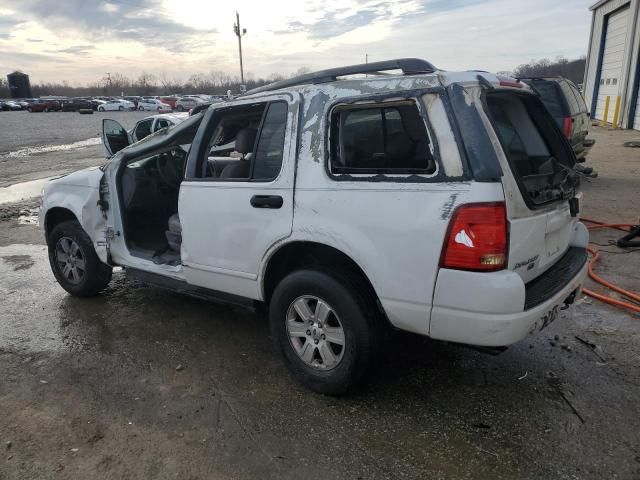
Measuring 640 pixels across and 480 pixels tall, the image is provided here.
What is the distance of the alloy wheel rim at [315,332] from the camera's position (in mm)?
3045

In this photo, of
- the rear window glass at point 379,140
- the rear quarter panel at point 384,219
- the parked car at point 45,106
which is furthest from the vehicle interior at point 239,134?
the parked car at point 45,106

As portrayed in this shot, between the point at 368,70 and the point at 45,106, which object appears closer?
the point at 368,70

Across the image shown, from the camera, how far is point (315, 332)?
123 inches

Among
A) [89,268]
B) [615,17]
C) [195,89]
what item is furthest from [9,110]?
[89,268]

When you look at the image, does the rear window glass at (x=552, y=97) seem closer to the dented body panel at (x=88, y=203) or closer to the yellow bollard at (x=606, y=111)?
the dented body panel at (x=88, y=203)

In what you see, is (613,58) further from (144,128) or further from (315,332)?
(315,332)

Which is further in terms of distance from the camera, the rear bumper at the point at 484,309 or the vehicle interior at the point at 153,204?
the vehicle interior at the point at 153,204

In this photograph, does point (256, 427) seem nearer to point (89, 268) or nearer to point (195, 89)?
point (89, 268)

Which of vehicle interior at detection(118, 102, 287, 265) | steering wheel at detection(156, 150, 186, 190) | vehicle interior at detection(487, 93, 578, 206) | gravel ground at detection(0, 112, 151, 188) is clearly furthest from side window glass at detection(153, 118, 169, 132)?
vehicle interior at detection(487, 93, 578, 206)

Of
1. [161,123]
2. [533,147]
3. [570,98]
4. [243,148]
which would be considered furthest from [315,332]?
[161,123]

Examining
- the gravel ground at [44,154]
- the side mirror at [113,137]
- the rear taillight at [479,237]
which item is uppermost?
the side mirror at [113,137]

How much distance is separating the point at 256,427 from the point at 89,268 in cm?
272

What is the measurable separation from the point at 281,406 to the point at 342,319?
0.70 meters

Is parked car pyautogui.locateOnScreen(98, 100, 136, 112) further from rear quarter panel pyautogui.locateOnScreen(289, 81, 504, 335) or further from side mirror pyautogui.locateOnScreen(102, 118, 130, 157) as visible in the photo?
rear quarter panel pyautogui.locateOnScreen(289, 81, 504, 335)
